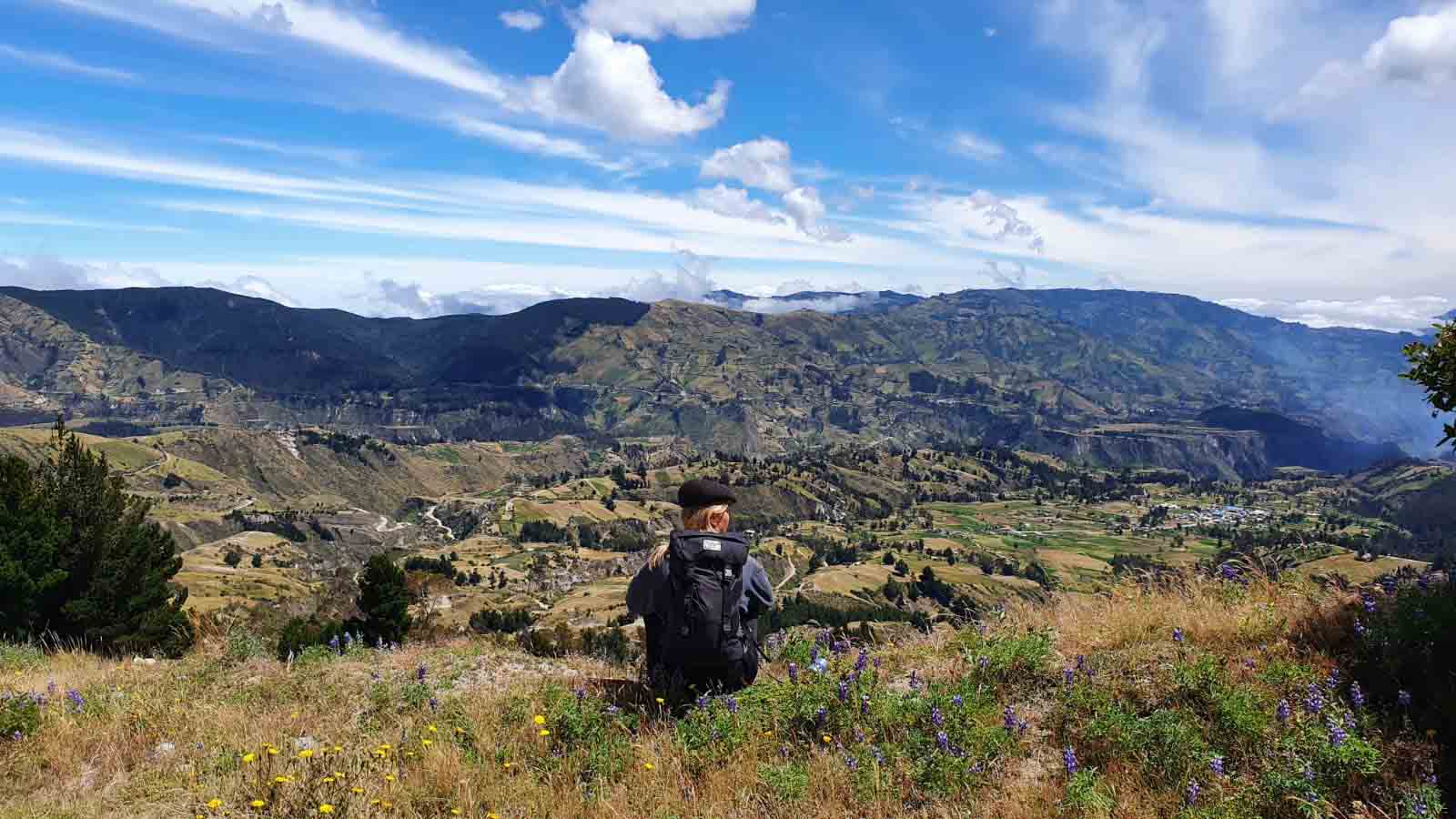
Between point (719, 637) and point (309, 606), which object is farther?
point (309, 606)

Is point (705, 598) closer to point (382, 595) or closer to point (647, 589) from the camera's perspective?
point (647, 589)

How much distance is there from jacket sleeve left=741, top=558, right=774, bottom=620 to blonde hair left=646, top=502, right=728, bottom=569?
2.00ft

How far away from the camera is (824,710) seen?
23.6 feet

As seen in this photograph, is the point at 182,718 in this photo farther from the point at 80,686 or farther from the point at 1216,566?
the point at 1216,566

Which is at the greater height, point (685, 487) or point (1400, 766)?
point (685, 487)

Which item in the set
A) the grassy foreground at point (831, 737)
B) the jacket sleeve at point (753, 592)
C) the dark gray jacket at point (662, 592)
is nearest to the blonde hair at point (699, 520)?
the dark gray jacket at point (662, 592)

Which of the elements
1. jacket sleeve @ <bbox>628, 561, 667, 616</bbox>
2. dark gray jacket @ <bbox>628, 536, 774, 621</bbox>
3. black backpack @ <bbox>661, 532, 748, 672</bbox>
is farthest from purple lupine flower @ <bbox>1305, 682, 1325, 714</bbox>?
jacket sleeve @ <bbox>628, 561, 667, 616</bbox>

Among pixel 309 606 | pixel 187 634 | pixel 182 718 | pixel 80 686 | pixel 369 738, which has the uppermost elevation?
pixel 369 738

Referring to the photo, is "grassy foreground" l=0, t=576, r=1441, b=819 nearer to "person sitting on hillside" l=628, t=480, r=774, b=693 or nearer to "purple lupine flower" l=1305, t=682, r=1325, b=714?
"purple lupine flower" l=1305, t=682, r=1325, b=714

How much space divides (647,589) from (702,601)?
83 cm

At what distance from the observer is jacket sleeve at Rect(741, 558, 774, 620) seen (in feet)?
27.0

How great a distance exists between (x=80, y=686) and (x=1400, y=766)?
15064mm

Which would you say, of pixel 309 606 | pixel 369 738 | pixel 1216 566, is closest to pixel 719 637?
pixel 369 738

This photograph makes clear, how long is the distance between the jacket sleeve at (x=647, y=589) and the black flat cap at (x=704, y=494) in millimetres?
745
